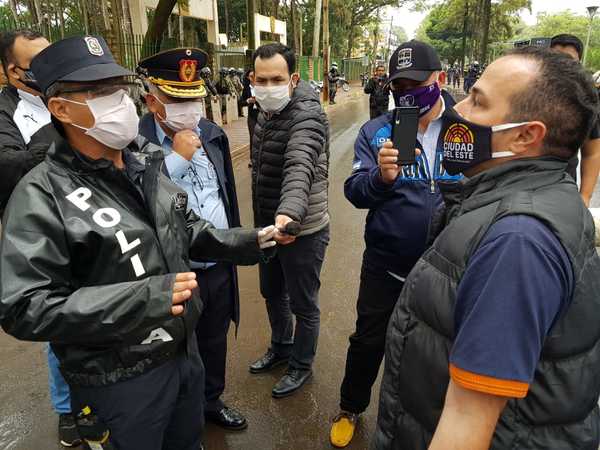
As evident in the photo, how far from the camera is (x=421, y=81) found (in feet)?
7.29

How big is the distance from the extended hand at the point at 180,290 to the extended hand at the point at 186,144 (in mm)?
952

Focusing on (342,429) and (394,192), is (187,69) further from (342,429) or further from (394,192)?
(342,429)

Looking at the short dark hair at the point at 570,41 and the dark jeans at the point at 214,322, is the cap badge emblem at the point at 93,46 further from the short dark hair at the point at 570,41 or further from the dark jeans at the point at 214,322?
the short dark hair at the point at 570,41

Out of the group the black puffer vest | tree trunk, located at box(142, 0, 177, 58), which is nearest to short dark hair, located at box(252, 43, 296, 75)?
the black puffer vest

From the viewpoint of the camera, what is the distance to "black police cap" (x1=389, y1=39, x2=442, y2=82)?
222 cm

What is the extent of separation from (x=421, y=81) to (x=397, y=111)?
293mm

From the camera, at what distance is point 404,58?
89.5 inches

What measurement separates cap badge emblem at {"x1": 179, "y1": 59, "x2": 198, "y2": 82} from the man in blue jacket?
97 cm

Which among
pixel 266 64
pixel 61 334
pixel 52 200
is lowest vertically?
pixel 61 334

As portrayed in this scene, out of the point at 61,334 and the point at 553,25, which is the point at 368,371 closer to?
the point at 61,334

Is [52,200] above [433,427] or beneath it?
above

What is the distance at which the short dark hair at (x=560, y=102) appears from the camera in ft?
3.67

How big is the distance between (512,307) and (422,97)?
1557mm

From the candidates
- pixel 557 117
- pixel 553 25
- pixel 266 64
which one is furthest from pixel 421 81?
pixel 553 25
